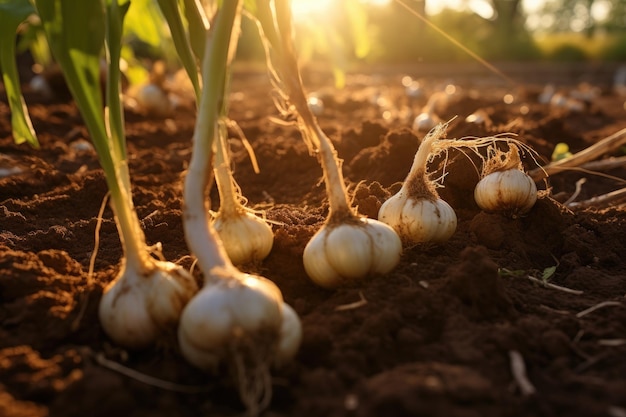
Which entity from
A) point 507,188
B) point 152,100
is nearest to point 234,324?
point 507,188

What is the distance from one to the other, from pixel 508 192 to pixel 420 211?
0.41 metres

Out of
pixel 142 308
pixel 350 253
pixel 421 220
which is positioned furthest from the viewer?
pixel 421 220

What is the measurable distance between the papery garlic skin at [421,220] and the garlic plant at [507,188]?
0.98 ft

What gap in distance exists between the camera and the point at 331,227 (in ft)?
5.47

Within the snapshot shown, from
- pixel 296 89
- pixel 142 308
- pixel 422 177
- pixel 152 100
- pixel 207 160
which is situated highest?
pixel 296 89

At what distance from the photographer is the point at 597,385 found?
4.09 ft

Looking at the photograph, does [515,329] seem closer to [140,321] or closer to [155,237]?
[140,321]

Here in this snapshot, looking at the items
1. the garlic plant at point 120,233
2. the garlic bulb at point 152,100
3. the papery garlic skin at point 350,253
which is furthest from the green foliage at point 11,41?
the garlic bulb at point 152,100

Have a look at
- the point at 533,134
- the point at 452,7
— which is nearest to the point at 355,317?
the point at 533,134

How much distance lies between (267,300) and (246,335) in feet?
0.25

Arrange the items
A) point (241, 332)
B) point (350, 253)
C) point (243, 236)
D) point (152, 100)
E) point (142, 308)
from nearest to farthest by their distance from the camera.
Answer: point (241, 332)
point (142, 308)
point (350, 253)
point (243, 236)
point (152, 100)

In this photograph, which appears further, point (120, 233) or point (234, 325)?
point (120, 233)

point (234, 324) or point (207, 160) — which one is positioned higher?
point (207, 160)

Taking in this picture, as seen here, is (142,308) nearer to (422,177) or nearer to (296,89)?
(296,89)
